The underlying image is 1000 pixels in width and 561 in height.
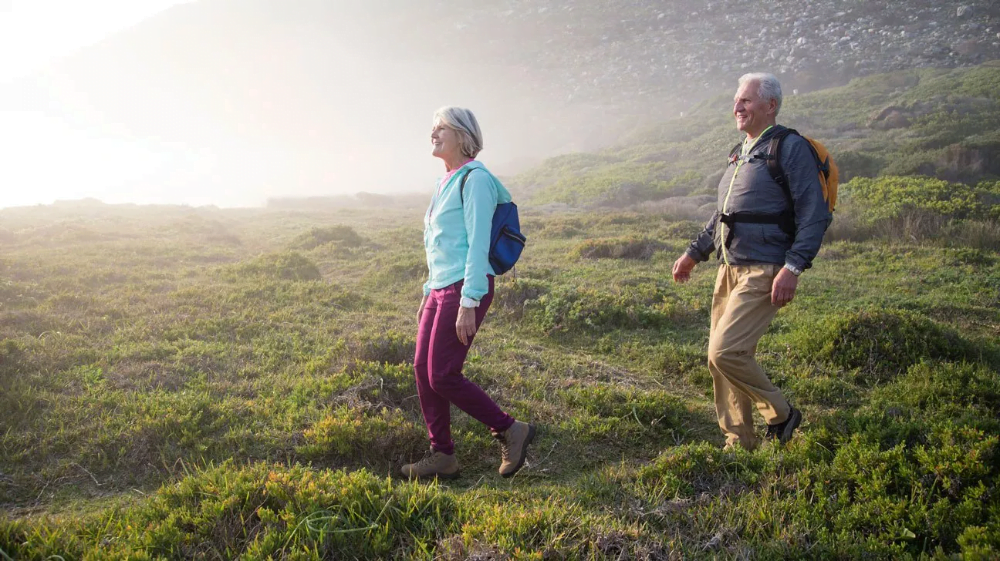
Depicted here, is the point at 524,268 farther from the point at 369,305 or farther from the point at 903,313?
the point at 903,313

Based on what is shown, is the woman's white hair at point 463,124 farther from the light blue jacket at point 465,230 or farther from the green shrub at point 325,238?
the green shrub at point 325,238

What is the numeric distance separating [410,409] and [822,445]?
133 inches

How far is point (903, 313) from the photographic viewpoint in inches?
247

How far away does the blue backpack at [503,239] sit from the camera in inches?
138

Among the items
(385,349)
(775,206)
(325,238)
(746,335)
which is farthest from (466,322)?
(325,238)

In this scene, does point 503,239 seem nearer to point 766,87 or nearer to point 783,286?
point 783,286

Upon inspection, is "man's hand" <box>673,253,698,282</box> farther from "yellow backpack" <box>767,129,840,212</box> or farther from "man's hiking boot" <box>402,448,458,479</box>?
"man's hiking boot" <box>402,448,458,479</box>

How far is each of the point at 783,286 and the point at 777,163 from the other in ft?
2.77

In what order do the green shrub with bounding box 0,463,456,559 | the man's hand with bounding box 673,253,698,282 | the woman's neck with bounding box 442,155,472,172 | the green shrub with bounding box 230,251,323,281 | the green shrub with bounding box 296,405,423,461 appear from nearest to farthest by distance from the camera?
the green shrub with bounding box 0,463,456,559, the woman's neck with bounding box 442,155,472,172, the green shrub with bounding box 296,405,423,461, the man's hand with bounding box 673,253,698,282, the green shrub with bounding box 230,251,323,281

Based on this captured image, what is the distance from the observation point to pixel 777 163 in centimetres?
356

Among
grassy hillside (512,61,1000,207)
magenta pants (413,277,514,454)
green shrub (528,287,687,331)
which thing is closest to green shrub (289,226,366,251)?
green shrub (528,287,687,331)

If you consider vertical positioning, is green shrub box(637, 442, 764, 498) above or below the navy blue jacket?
below

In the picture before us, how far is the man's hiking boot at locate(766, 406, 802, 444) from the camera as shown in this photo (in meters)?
3.89

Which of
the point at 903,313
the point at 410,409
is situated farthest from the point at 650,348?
the point at 410,409
